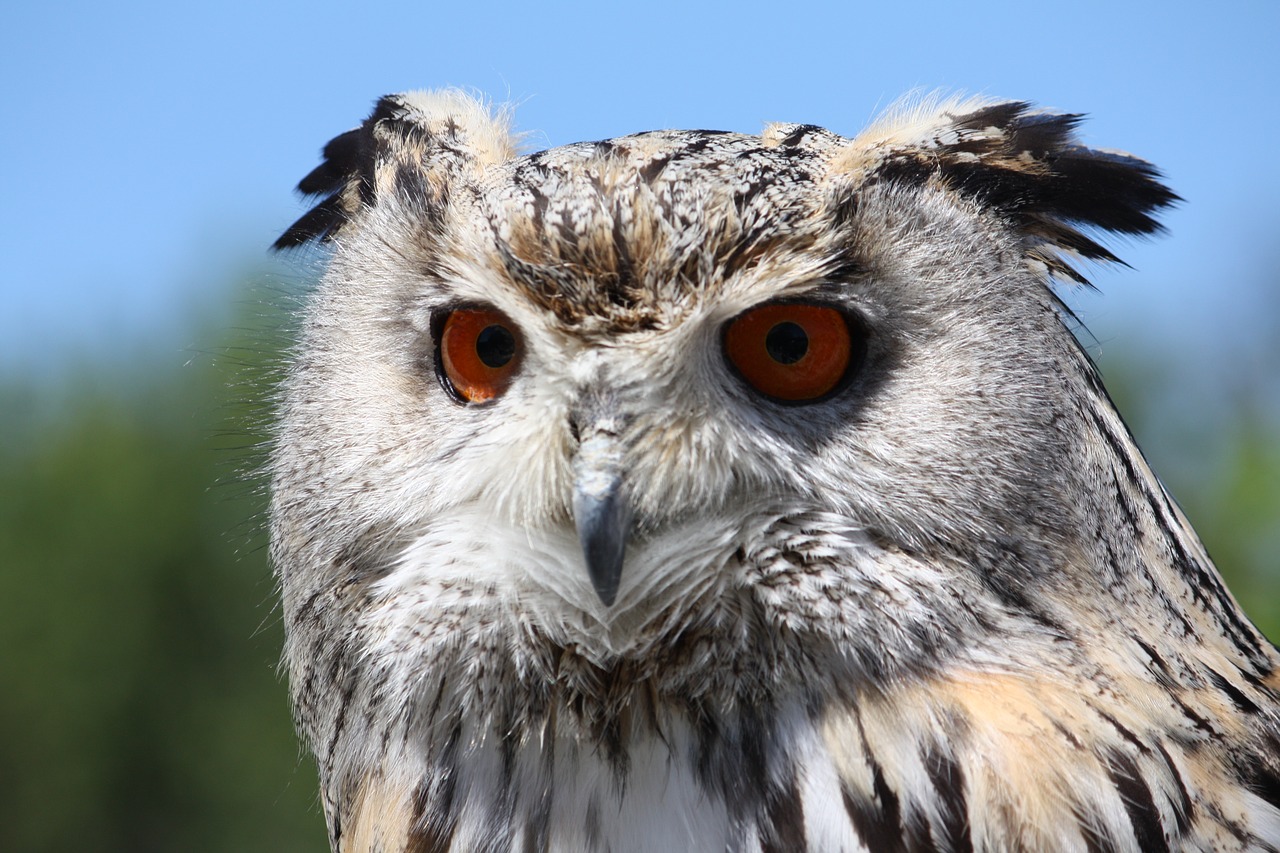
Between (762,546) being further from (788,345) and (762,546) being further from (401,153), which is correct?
(401,153)

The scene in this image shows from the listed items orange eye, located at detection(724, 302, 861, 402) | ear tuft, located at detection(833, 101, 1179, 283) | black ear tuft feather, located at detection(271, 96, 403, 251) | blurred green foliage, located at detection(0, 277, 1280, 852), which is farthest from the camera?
blurred green foliage, located at detection(0, 277, 1280, 852)

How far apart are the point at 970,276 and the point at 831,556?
1.47 feet

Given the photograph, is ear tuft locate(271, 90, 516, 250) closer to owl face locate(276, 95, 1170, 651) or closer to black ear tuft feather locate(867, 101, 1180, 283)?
owl face locate(276, 95, 1170, 651)

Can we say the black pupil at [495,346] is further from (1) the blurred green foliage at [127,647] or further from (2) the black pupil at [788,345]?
(1) the blurred green foliage at [127,647]

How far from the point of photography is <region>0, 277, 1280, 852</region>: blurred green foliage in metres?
15.9

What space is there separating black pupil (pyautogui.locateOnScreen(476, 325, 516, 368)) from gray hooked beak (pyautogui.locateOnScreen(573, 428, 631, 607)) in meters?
0.24

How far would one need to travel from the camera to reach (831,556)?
1320mm

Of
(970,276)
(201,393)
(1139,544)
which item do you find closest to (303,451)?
(970,276)

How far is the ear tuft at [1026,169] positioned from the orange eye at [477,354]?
527mm

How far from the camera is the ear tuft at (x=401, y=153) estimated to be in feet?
5.43

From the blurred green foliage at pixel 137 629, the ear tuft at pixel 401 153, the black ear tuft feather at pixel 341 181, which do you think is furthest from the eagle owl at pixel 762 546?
the blurred green foliage at pixel 137 629

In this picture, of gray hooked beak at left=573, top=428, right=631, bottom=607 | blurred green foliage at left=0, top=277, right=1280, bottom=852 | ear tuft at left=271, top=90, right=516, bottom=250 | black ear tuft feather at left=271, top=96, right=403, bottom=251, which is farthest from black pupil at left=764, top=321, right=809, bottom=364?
blurred green foliage at left=0, top=277, right=1280, bottom=852

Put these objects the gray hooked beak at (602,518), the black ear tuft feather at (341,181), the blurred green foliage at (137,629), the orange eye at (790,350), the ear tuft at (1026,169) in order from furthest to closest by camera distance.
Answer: the blurred green foliage at (137,629), the black ear tuft feather at (341,181), the ear tuft at (1026,169), the orange eye at (790,350), the gray hooked beak at (602,518)

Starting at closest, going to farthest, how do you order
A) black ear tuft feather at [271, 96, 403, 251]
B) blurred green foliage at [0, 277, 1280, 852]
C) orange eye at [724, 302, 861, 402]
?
orange eye at [724, 302, 861, 402], black ear tuft feather at [271, 96, 403, 251], blurred green foliage at [0, 277, 1280, 852]
